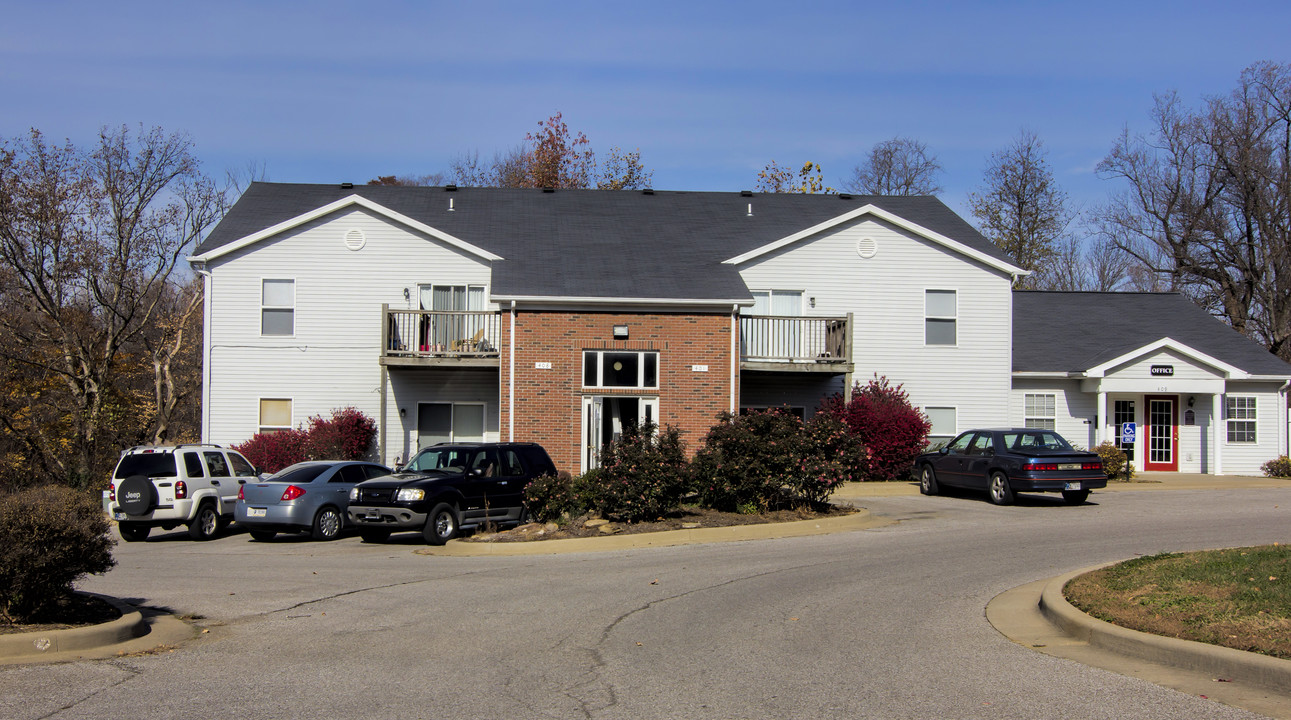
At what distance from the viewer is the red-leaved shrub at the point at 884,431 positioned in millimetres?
25047

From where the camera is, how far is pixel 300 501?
55.5 ft

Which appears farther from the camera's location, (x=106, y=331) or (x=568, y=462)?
(x=106, y=331)

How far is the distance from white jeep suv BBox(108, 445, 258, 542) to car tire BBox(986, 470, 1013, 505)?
47.5ft

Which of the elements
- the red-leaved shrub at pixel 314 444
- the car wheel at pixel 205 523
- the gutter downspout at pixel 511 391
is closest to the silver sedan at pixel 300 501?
the car wheel at pixel 205 523

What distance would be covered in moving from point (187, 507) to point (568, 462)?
26.4 ft

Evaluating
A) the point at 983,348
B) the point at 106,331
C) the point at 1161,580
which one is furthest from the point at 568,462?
the point at 106,331

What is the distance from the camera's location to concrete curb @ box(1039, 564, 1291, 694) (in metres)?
6.81

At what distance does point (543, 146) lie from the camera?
50.8m

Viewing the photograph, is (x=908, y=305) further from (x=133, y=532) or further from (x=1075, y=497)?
(x=133, y=532)

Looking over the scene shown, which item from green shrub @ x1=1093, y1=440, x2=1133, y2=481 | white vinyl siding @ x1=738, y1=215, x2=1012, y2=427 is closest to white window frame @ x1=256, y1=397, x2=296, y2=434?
white vinyl siding @ x1=738, y1=215, x2=1012, y2=427

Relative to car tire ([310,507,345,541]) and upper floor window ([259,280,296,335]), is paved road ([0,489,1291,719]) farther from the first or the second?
upper floor window ([259,280,296,335])

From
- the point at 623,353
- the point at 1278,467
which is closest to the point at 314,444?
the point at 623,353

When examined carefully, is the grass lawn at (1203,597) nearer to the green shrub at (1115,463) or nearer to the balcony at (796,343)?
the balcony at (796,343)

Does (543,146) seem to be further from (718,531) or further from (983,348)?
(718,531)
